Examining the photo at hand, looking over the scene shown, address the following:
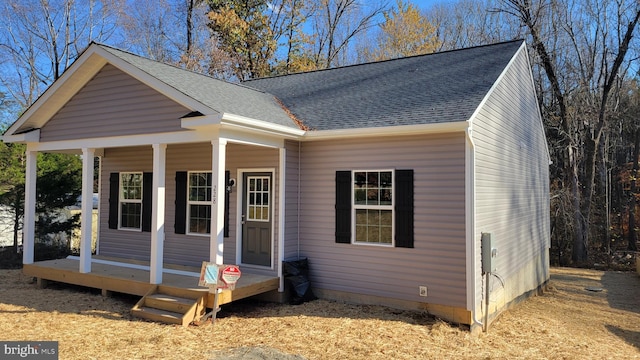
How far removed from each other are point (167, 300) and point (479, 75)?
6833 mm

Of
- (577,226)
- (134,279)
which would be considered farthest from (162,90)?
(577,226)

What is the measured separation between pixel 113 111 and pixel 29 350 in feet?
13.9

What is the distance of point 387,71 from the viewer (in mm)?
10172

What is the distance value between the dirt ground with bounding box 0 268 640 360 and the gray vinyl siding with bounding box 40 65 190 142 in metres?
3.07

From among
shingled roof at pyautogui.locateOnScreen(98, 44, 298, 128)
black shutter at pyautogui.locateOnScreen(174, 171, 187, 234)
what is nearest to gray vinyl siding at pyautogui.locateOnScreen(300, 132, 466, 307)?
shingled roof at pyautogui.locateOnScreen(98, 44, 298, 128)

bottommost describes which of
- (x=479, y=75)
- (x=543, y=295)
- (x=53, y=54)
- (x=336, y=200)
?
(x=543, y=295)

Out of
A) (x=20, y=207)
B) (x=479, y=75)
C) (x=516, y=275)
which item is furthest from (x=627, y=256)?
(x=20, y=207)

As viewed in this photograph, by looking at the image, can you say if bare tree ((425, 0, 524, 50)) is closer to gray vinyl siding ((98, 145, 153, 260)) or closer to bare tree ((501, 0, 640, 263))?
bare tree ((501, 0, 640, 263))

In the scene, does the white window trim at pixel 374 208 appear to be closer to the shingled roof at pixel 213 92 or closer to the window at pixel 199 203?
the shingled roof at pixel 213 92

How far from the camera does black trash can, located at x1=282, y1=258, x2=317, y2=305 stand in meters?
7.57

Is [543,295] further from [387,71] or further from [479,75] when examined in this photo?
[387,71]

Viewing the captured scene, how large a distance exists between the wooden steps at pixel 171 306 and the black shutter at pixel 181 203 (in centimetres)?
236

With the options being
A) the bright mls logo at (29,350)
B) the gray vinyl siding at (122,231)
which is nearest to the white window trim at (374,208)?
the bright mls logo at (29,350)

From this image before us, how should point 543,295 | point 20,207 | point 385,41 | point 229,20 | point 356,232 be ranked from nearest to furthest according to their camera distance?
point 356,232
point 543,295
point 20,207
point 229,20
point 385,41
